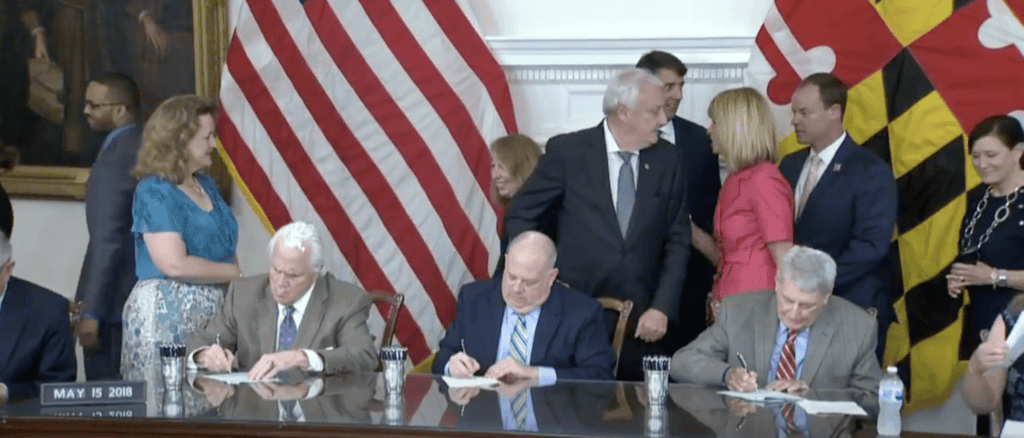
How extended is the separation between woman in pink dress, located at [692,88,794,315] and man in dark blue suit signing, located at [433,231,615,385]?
66cm

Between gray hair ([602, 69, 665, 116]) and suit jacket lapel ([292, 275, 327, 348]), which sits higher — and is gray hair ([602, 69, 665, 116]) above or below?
above

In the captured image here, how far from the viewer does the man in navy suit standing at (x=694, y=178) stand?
582cm

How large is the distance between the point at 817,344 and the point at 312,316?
165 centimetres

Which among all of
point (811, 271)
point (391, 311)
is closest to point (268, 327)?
point (391, 311)

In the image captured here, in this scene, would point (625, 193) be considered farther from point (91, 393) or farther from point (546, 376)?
point (91, 393)

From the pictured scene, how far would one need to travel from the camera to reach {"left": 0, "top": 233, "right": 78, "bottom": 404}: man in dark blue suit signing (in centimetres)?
450

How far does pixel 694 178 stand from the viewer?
19.1 ft

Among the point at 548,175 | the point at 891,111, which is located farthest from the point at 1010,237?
the point at 548,175

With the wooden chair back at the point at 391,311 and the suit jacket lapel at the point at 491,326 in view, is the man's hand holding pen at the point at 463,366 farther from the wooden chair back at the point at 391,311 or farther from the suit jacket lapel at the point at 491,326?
the wooden chair back at the point at 391,311

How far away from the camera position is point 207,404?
3924 millimetres

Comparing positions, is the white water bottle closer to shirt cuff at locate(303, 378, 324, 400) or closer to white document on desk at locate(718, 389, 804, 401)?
white document on desk at locate(718, 389, 804, 401)

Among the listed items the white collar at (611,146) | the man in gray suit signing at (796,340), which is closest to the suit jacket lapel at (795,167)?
the white collar at (611,146)

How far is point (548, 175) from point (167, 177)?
1386mm

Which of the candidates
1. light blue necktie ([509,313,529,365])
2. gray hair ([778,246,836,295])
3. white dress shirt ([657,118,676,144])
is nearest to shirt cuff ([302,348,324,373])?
light blue necktie ([509,313,529,365])
